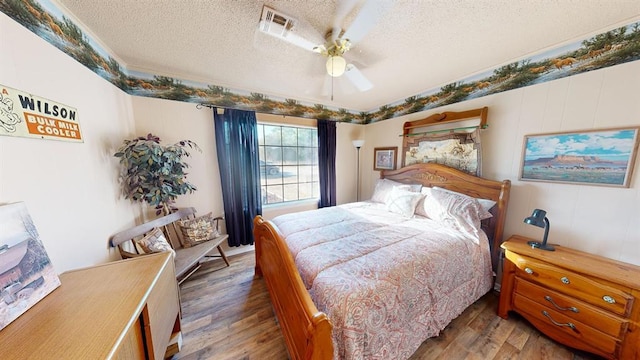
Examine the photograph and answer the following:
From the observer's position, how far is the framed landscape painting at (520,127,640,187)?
4.79 feet

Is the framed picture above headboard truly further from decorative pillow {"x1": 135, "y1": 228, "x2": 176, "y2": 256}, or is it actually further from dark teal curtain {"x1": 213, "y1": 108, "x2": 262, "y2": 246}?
decorative pillow {"x1": 135, "y1": 228, "x2": 176, "y2": 256}

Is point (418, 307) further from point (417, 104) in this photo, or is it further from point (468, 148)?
point (417, 104)

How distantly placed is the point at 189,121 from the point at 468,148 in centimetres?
348

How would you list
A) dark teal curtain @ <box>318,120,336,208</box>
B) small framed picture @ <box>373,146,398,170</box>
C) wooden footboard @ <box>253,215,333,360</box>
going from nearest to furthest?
wooden footboard @ <box>253,215,333,360</box> < small framed picture @ <box>373,146,398,170</box> < dark teal curtain @ <box>318,120,336,208</box>

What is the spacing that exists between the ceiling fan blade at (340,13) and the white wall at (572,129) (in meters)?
1.91

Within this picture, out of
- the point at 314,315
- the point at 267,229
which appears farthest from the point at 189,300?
the point at 314,315

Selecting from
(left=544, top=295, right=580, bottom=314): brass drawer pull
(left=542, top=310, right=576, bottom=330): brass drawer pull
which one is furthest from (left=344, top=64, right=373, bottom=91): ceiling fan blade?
(left=542, top=310, right=576, bottom=330): brass drawer pull

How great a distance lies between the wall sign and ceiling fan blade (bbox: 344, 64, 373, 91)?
6.63ft

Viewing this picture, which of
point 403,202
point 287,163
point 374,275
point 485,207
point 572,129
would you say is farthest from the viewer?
point 287,163

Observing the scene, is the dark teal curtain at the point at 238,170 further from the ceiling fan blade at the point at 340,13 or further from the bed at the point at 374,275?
the ceiling fan blade at the point at 340,13

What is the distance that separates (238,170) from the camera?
107 inches

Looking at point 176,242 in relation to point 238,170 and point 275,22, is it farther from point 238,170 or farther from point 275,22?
point 275,22

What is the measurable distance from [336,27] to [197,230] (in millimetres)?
2565

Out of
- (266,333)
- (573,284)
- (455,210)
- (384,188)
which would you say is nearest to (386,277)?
(266,333)
